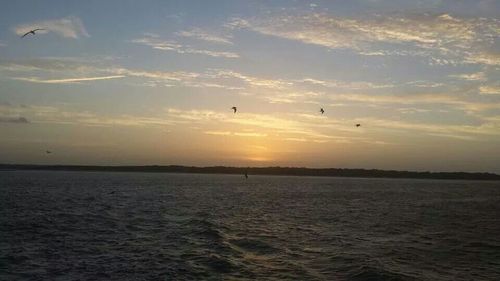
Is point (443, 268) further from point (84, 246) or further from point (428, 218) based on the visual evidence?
point (428, 218)

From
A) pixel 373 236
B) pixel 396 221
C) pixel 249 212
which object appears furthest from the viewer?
pixel 249 212

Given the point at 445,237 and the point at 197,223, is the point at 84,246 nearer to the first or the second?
the point at 197,223

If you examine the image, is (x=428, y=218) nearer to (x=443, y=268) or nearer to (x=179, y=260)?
(x=443, y=268)

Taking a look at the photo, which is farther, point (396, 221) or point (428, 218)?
point (428, 218)

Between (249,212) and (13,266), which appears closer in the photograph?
(13,266)

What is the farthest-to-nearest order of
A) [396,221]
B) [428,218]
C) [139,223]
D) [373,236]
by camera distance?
[428,218] < [396,221] < [139,223] < [373,236]

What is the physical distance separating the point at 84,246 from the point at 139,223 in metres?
13.3

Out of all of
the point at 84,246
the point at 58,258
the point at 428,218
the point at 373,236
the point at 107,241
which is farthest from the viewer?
the point at 428,218

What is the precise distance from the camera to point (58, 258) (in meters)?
28.3

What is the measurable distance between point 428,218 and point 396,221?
591cm

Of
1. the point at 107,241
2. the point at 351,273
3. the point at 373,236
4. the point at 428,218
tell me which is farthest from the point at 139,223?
the point at 428,218

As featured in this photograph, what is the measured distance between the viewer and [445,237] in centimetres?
4003

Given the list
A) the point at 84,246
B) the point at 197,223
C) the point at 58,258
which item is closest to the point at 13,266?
the point at 58,258

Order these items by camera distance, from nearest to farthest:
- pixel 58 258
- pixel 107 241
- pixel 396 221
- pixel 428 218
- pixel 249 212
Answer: pixel 58 258 → pixel 107 241 → pixel 396 221 → pixel 428 218 → pixel 249 212
